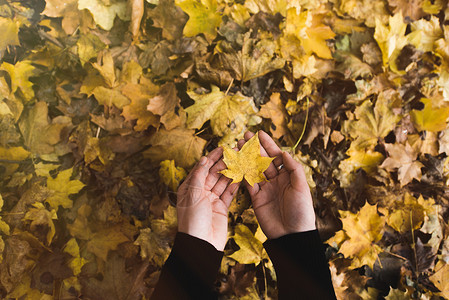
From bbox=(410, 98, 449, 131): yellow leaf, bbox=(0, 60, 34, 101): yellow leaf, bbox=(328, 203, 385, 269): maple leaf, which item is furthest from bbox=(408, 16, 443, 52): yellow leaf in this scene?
bbox=(0, 60, 34, 101): yellow leaf

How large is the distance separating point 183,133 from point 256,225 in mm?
555

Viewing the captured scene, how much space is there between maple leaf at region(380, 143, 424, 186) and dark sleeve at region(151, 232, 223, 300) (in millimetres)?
1010

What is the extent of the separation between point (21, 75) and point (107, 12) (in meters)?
0.51

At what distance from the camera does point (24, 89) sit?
1.42 m

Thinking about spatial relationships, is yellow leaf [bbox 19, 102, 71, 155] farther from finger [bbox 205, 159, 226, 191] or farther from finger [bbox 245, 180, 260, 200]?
finger [bbox 245, 180, 260, 200]

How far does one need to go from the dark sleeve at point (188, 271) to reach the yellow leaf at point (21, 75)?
101cm

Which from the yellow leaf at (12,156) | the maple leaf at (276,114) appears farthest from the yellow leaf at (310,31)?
the yellow leaf at (12,156)

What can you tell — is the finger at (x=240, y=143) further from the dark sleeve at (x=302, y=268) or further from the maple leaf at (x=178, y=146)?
the dark sleeve at (x=302, y=268)

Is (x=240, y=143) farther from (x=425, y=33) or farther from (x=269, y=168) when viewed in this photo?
(x=425, y=33)

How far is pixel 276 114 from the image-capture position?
4.97 feet

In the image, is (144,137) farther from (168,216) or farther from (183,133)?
(168,216)

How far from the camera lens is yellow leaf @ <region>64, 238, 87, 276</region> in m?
1.35

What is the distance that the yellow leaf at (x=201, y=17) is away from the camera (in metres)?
1.41

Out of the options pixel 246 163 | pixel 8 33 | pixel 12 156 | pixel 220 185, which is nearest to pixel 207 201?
pixel 220 185
